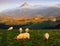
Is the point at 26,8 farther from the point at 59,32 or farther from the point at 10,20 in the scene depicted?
the point at 59,32

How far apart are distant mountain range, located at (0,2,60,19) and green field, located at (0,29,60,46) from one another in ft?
1.13

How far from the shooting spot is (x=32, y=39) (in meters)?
4.24

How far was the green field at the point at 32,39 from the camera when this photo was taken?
4.07m

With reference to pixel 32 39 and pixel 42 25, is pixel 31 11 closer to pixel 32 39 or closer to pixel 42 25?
pixel 42 25

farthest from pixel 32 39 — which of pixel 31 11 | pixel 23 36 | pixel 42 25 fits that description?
pixel 31 11

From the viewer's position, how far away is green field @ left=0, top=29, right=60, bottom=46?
407 centimetres

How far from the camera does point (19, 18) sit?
464 cm

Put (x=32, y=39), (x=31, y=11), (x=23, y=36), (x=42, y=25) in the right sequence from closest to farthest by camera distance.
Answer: (x=32, y=39) → (x=23, y=36) → (x=42, y=25) → (x=31, y=11)

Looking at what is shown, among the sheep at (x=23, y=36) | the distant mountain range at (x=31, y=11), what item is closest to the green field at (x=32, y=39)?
the sheep at (x=23, y=36)

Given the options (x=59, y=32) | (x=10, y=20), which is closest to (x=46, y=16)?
(x=59, y=32)

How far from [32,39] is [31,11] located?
0.70 m

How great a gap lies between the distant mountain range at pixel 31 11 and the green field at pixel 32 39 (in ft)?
1.13

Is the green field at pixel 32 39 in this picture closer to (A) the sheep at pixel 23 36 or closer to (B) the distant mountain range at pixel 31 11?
(A) the sheep at pixel 23 36

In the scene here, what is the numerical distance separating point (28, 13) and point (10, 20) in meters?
0.40
